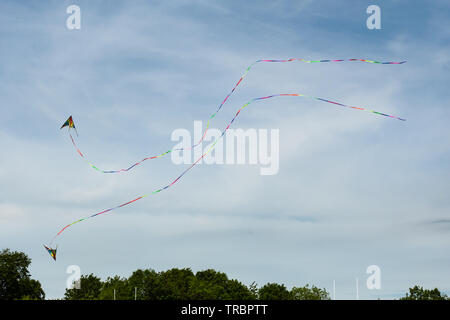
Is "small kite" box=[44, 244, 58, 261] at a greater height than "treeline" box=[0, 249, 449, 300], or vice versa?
"small kite" box=[44, 244, 58, 261]

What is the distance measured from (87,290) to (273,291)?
45.8 m

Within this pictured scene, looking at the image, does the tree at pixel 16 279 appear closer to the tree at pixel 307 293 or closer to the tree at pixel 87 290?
the tree at pixel 87 290

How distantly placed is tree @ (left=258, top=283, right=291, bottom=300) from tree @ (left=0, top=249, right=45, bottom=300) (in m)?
52.2

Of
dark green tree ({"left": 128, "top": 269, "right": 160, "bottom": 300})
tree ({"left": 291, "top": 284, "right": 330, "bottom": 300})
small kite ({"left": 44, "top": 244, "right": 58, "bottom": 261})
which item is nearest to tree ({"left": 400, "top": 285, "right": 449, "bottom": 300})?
tree ({"left": 291, "top": 284, "right": 330, "bottom": 300})

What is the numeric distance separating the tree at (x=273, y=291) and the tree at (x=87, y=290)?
4016 cm

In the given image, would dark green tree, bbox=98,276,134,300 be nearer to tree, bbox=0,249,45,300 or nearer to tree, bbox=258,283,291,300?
tree, bbox=0,249,45,300

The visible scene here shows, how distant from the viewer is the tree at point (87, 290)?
12850 centimetres

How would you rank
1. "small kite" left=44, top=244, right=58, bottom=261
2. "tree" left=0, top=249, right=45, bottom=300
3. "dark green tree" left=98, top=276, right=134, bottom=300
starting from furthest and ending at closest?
"dark green tree" left=98, top=276, right=134, bottom=300 < "tree" left=0, top=249, right=45, bottom=300 < "small kite" left=44, top=244, right=58, bottom=261

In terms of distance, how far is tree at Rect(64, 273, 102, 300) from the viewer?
128 meters

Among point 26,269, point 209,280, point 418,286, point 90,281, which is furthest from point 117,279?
point 418,286

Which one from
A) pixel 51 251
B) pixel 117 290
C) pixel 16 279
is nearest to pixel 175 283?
pixel 117 290

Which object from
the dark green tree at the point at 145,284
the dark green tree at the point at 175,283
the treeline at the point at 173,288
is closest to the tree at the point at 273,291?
the treeline at the point at 173,288
